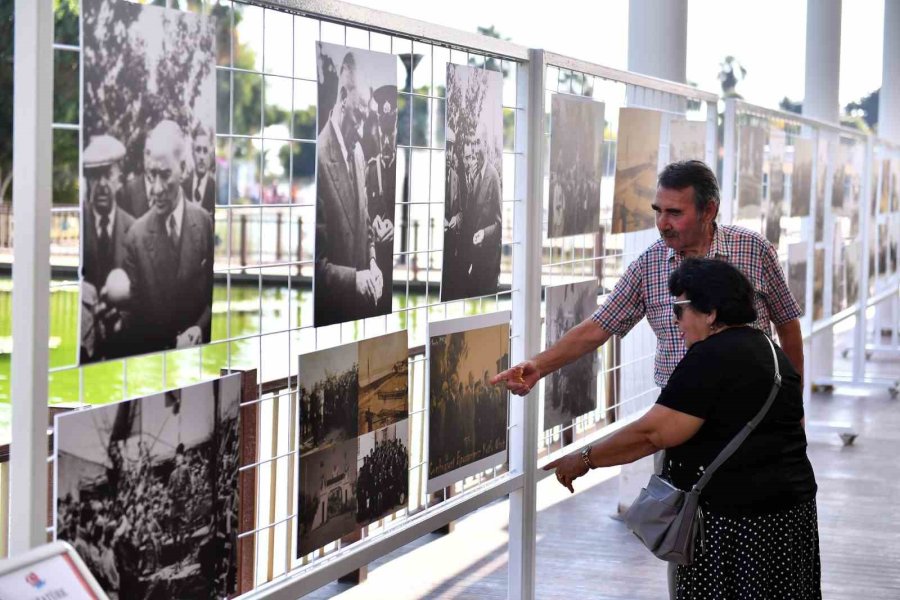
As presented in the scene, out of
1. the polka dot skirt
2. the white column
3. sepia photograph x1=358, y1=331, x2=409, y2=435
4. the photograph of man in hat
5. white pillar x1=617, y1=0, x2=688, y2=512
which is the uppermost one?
the white column

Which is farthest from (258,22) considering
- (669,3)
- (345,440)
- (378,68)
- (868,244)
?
(868,244)

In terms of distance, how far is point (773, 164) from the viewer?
6.48m

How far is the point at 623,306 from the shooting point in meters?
3.50

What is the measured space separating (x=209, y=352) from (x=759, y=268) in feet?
60.5

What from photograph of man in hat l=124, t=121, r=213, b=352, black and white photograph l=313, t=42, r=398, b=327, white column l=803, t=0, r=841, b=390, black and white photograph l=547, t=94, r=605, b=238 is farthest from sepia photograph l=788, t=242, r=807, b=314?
photograph of man in hat l=124, t=121, r=213, b=352

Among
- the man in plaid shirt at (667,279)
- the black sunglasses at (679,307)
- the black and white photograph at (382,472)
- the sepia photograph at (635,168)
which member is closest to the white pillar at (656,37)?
the sepia photograph at (635,168)

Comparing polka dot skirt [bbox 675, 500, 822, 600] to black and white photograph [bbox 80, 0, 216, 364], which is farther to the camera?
polka dot skirt [bbox 675, 500, 822, 600]

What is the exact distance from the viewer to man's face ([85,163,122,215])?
1906 millimetres

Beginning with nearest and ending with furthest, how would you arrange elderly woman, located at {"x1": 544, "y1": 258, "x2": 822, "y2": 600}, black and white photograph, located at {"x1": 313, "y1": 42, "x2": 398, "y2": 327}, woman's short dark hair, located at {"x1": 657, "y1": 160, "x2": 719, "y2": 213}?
black and white photograph, located at {"x1": 313, "y1": 42, "x2": 398, "y2": 327}
elderly woman, located at {"x1": 544, "y1": 258, "x2": 822, "y2": 600}
woman's short dark hair, located at {"x1": 657, "y1": 160, "x2": 719, "y2": 213}

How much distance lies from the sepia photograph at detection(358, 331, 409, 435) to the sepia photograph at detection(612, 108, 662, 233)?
66.4 inches

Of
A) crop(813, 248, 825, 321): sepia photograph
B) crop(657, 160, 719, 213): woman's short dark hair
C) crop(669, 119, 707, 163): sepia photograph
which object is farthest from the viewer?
crop(813, 248, 825, 321): sepia photograph

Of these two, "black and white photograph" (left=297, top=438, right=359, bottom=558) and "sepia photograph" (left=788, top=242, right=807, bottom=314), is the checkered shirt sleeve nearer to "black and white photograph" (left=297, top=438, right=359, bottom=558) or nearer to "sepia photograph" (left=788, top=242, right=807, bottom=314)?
"black and white photograph" (left=297, top=438, right=359, bottom=558)

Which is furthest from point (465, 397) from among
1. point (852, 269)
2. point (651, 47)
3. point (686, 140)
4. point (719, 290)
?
point (852, 269)

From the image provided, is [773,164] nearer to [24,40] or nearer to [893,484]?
[893,484]
